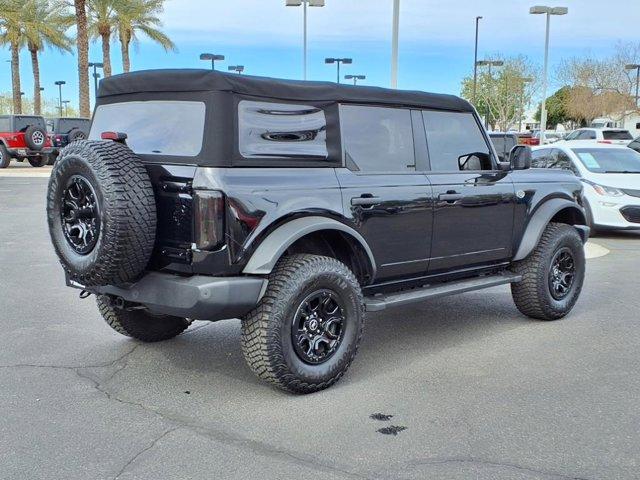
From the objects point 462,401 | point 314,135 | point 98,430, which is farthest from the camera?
point 314,135

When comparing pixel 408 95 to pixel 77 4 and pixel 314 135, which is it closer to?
pixel 314 135

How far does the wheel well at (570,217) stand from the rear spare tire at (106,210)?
407 centimetres

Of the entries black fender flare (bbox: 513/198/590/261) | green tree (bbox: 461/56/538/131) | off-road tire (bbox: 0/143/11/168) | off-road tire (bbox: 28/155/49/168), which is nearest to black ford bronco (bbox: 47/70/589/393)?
black fender flare (bbox: 513/198/590/261)

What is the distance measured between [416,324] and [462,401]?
6.27 feet

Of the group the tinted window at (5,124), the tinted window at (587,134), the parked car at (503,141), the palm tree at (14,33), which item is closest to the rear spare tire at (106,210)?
the parked car at (503,141)

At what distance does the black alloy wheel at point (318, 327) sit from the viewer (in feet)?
14.1

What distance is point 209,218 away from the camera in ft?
12.8

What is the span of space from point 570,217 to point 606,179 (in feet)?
17.5

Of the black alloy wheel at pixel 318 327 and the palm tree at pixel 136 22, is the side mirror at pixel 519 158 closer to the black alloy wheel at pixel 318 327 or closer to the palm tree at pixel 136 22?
the black alloy wheel at pixel 318 327

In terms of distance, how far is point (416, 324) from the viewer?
6.15 metres

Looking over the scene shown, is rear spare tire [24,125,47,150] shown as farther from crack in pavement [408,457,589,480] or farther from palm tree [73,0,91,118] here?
crack in pavement [408,457,589,480]

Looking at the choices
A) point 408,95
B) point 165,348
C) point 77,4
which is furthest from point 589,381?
point 77,4

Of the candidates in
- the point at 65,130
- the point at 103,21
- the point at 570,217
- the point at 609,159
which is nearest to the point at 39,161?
the point at 65,130

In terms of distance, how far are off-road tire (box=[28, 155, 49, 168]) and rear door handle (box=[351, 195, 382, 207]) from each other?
87.6 feet
